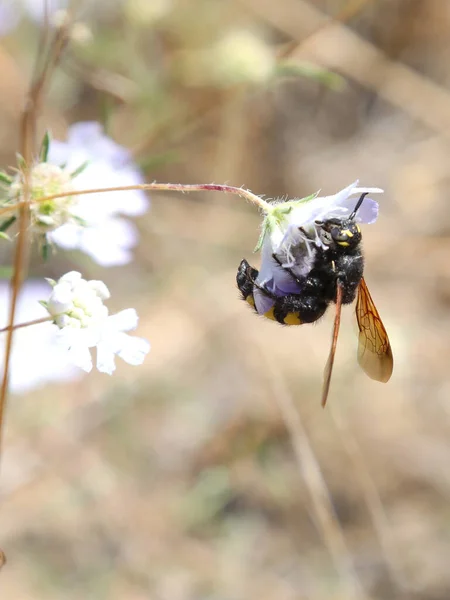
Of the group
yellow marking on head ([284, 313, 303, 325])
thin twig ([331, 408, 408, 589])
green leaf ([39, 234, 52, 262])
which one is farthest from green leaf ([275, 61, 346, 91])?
thin twig ([331, 408, 408, 589])

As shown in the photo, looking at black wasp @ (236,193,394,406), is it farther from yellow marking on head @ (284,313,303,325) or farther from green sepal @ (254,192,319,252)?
green sepal @ (254,192,319,252)

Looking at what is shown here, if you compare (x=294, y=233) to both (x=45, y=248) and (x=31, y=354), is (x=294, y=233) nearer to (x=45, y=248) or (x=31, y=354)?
(x=45, y=248)

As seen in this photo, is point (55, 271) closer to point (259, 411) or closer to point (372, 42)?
point (259, 411)

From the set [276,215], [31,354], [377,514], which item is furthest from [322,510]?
[276,215]

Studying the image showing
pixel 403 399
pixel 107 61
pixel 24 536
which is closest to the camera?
pixel 24 536

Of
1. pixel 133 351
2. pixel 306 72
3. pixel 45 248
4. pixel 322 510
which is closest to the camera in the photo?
pixel 133 351

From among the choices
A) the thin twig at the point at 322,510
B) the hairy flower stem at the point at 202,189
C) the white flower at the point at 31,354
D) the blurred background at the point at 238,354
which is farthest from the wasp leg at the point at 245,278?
the thin twig at the point at 322,510

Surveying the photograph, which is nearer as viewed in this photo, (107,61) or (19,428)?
(19,428)

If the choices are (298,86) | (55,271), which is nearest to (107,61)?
(55,271)
